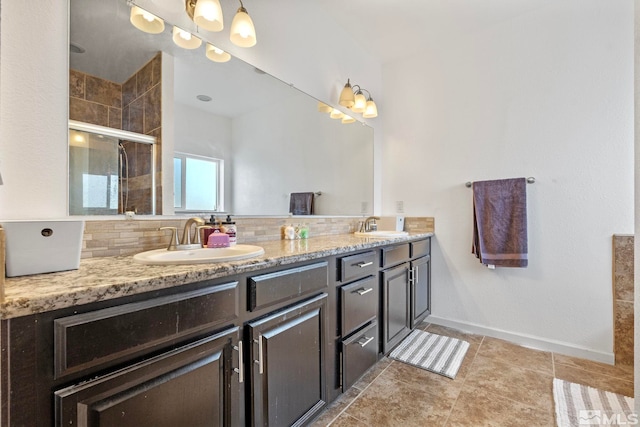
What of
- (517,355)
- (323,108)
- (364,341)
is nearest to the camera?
(364,341)

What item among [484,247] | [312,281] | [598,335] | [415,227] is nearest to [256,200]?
[312,281]

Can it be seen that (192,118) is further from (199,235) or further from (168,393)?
(168,393)

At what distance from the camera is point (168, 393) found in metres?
0.76

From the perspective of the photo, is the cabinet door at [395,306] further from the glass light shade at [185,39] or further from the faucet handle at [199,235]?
the glass light shade at [185,39]

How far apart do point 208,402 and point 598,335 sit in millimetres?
2470

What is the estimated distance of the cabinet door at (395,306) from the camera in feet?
5.85

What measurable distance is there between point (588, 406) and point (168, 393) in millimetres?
1973

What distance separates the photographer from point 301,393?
1.17 metres

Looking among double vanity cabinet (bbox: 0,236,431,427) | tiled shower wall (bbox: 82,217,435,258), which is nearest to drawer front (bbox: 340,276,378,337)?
double vanity cabinet (bbox: 0,236,431,427)

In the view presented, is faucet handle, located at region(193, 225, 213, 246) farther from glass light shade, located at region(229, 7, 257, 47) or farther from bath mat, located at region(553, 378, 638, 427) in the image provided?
bath mat, located at region(553, 378, 638, 427)

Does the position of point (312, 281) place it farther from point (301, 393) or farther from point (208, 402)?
point (208, 402)

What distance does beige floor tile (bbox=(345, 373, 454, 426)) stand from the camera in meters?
1.36

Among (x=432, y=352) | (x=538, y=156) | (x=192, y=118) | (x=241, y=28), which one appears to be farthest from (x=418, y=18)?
(x=432, y=352)

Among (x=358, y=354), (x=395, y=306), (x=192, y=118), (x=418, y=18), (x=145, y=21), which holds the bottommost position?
(x=358, y=354)
